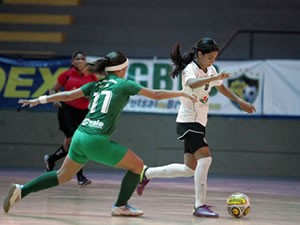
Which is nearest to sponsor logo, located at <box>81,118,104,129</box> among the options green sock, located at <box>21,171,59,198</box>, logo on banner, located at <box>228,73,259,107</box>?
green sock, located at <box>21,171,59,198</box>

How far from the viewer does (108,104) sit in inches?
289

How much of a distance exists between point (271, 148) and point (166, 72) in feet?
8.11

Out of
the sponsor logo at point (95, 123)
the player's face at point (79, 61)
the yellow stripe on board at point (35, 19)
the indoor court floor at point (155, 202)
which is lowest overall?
the indoor court floor at point (155, 202)

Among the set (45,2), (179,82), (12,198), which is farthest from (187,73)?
(45,2)

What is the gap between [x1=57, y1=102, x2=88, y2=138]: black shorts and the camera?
11594 millimetres

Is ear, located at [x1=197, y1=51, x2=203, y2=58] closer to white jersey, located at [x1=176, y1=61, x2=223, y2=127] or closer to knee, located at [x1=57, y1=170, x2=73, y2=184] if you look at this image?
white jersey, located at [x1=176, y1=61, x2=223, y2=127]

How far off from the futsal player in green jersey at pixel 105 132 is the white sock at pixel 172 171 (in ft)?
2.80

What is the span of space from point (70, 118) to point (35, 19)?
587 centimetres

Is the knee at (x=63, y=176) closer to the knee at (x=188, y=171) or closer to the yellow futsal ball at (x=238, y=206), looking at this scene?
the knee at (x=188, y=171)

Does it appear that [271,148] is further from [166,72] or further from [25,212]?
[25,212]

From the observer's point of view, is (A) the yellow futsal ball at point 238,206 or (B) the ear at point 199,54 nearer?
(A) the yellow futsal ball at point 238,206

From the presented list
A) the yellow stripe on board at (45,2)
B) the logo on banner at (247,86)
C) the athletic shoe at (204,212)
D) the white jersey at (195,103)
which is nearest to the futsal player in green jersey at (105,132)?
the athletic shoe at (204,212)

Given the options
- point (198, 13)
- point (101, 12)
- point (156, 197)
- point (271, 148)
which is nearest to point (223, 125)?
point (271, 148)

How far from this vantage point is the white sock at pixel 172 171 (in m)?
8.23
